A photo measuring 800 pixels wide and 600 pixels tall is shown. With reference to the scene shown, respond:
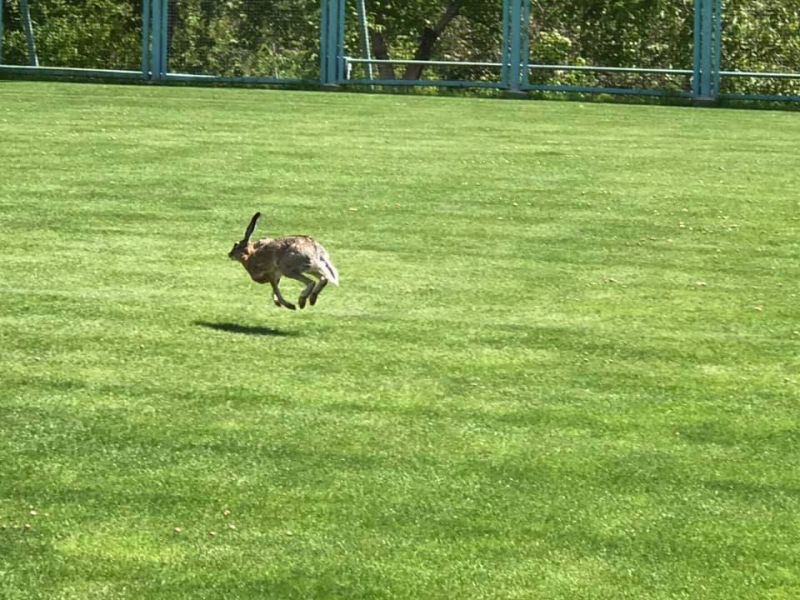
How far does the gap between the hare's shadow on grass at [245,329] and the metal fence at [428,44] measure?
19428 mm

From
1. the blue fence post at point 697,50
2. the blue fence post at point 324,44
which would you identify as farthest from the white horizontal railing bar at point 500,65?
the blue fence post at point 324,44

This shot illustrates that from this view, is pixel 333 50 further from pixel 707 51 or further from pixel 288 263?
pixel 288 263

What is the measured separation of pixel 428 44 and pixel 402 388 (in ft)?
71.5

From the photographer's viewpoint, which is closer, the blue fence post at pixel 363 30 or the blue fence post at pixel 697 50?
the blue fence post at pixel 697 50

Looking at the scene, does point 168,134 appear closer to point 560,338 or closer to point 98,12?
point 560,338

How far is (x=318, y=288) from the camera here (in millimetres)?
9375

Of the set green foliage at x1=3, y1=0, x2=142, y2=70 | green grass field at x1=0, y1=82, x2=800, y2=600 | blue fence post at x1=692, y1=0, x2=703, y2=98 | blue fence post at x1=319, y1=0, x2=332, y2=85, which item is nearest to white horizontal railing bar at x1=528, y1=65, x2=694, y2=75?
blue fence post at x1=692, y1=0, x2=703, y2=98

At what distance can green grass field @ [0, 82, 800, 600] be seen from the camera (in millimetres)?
5766

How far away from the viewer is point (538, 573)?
5.65m

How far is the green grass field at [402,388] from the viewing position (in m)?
5.77

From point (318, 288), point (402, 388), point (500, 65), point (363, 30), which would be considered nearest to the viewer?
point (402, 388)

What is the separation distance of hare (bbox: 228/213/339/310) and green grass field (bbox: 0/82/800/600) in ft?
0.59

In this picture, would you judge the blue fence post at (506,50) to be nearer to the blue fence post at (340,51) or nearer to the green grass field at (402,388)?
the blue fence post at (340,51)

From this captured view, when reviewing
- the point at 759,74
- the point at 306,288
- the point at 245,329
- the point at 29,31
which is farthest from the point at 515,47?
the point at 245,329
